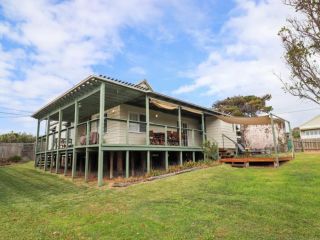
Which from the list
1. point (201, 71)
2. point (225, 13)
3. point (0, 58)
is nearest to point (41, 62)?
point (0, 58)

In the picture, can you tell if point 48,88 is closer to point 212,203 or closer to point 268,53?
point 268,53

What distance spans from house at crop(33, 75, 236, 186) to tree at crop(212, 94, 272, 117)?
1954 centimetres

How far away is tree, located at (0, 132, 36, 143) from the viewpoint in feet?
116

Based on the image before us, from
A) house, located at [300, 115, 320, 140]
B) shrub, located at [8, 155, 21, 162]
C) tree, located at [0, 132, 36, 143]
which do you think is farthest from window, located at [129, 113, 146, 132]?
house, located at [300, 115, 320, 140]

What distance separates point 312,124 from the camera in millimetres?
41688

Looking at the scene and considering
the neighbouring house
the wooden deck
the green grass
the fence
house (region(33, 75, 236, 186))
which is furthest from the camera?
the fence

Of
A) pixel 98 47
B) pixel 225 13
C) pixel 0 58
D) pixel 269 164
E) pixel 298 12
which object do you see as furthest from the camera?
pixel 0 58

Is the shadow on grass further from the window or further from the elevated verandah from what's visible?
the window

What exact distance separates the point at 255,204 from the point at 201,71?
1661cm

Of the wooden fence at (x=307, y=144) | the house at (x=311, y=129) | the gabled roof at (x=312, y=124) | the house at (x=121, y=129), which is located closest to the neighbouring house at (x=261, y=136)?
the house at (x=121, y=129)

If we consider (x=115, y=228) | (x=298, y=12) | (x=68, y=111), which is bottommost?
(x=115, y=228)

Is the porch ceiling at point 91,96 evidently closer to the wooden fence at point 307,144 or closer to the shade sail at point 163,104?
the shade sail at point 163,104

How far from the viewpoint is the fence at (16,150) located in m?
25.6

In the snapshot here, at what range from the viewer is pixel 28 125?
4150 centimetres
